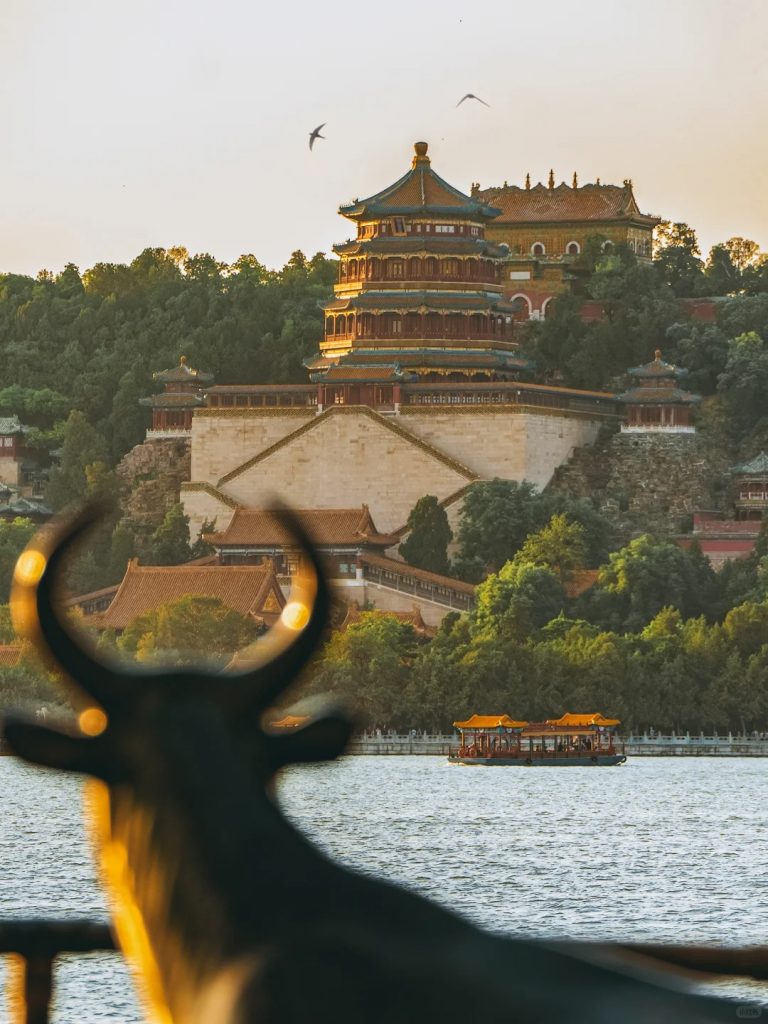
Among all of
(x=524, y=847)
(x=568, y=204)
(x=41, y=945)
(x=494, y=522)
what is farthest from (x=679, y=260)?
(x=41, y=945)

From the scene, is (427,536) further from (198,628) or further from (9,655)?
(9,655)

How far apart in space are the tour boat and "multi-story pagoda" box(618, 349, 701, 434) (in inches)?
784

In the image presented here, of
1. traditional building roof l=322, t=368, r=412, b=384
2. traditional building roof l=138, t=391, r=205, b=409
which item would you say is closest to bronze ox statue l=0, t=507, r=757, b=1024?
traditional building roof l=322, t=368, r=412, b=384

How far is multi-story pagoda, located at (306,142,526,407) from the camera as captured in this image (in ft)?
403

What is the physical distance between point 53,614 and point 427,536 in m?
109

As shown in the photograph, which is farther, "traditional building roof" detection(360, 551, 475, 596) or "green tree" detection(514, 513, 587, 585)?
"green tree" detection(514, 513, 587, 585)

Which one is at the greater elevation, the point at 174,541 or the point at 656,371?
the point at 656,371

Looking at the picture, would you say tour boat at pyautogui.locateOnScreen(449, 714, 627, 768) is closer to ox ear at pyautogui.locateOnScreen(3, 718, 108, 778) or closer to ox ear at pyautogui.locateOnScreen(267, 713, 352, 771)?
ox ear at pyautogui.locateOnScreen(267, 713, 352, 771)

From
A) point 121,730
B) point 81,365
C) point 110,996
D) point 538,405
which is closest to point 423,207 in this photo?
point 538,405

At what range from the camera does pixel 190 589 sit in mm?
112125

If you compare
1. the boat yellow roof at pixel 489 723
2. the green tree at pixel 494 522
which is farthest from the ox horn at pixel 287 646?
the green tree at pixel 494 522

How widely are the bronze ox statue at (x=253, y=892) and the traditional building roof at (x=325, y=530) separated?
104m

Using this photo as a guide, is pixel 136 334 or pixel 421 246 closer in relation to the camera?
pixel 421 246

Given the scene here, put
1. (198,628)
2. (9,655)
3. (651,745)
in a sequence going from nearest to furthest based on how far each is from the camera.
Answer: (198,628) < (651,745) < (9,655)
